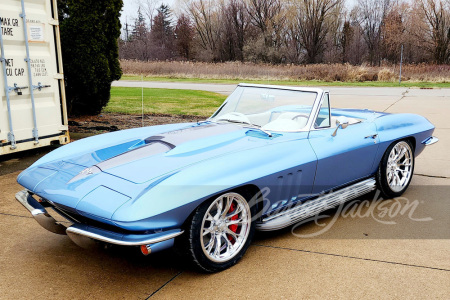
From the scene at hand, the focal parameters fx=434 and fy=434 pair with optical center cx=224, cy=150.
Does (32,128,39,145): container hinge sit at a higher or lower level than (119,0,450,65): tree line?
lower

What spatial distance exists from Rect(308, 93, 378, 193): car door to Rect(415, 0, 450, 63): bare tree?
36.9 m

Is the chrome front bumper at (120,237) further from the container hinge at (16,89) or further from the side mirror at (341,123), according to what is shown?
the container hinge at (16,89)

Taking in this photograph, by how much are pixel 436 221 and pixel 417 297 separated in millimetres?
1629

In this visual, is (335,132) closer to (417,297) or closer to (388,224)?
(388,224)

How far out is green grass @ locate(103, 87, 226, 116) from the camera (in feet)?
40.3

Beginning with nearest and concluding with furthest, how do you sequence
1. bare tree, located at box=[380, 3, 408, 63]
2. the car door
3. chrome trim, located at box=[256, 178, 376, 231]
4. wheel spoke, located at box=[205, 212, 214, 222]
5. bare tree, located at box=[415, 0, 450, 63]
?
wheel spoke, located at box=[205, 212, 214, 222] < chrome trim, located at box=[256, 178, 376, 231] < the car door < bare tree, located at box=[415, 0, 450, 63] < bare tree, located at box=[380, 3, 408, 63]

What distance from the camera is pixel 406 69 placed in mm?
28172

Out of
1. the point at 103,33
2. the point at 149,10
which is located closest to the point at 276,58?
the point at 149,10

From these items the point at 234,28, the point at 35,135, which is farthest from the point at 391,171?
the point at 234,28

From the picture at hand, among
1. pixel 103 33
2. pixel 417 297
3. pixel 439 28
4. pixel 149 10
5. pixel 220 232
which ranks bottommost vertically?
pixel 417 297

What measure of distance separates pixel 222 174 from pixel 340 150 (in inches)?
57.6

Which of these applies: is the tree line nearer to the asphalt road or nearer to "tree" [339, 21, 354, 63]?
"tree" [339, 21, 354, 63]

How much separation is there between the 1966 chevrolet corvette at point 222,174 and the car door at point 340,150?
0.04ft

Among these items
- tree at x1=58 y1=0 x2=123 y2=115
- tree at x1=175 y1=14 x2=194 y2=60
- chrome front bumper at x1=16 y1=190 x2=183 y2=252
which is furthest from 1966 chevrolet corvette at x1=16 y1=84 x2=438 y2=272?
tree at x1=175 y1=14 x2=194 y2=60
